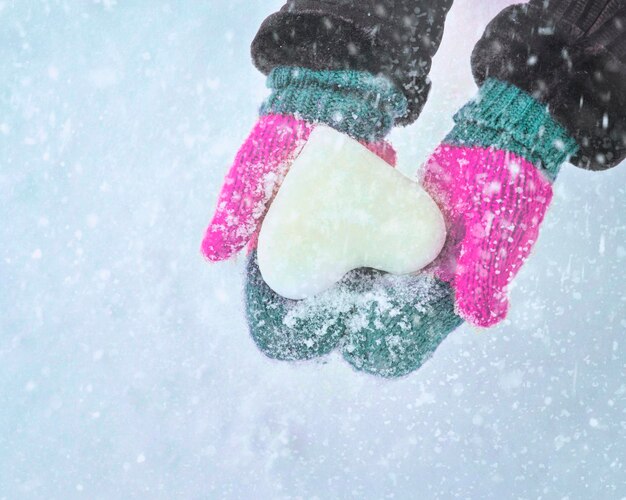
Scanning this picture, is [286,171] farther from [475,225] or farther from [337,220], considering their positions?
[475,225]

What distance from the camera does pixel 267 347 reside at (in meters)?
0.80

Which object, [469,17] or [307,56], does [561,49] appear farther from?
[469,17]

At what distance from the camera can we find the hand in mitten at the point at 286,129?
755mm

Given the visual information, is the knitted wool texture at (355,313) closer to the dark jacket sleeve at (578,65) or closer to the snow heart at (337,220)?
the snow heart at (337,220)

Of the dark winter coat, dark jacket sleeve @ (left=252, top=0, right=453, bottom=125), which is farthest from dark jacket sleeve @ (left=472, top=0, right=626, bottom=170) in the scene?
dark jacket sleeve @ (left=252, top=0, right=453, bottom=125)

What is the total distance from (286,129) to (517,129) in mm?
248

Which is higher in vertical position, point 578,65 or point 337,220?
point 578,65

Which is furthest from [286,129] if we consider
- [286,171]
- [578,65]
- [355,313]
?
[578,65]

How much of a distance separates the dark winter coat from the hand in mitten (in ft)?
0.07

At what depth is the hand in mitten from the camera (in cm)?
76

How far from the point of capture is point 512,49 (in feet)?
2.56

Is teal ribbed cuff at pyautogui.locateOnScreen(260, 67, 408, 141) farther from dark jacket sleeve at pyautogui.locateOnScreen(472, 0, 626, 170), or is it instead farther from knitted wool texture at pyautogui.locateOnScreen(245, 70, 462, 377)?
dark jacket sleeve at pyautogui.locateOnScreen(472, 0, 626, 170)

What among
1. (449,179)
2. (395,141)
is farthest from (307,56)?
(395,141)

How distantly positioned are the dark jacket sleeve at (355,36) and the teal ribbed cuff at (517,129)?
0.35 feet
